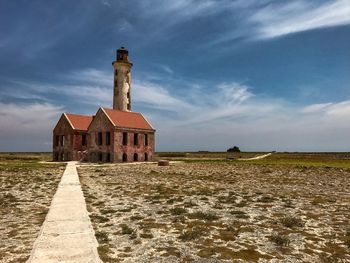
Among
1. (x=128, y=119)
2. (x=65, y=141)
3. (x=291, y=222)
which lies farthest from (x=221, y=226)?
(x=65, y=141)

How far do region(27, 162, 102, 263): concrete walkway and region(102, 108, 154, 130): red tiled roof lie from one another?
4168 centimetres

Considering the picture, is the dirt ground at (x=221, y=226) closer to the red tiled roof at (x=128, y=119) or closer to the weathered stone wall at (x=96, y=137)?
the weathered stone wall at (x=96, y=137)

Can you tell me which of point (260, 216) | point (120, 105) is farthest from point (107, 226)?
point (120, 105)

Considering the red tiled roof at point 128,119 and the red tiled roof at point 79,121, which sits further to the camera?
the red tiled roof at point 79,121

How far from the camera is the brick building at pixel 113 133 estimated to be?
5503 cm

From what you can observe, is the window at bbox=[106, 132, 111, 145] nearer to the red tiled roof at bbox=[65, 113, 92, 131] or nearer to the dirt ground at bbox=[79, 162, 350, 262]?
the red tiled roof at bbox=[65, 113, 92, 131]

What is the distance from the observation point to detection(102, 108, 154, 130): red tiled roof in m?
55.7

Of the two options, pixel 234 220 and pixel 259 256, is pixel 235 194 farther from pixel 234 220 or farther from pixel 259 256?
pixel 259 256

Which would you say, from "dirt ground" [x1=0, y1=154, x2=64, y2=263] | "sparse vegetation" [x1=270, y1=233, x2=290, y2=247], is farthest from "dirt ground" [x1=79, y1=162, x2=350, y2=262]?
"dirt ground" [x1=0, y1=154, x2=64, y2=263]

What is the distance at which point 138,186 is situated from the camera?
23.1 meters

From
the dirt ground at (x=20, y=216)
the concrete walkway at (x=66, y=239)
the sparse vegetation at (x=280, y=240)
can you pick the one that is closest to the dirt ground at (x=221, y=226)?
the sparse vegetation at (x=280, y=240)

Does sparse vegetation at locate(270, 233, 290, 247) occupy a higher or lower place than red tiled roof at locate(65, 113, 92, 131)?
lower

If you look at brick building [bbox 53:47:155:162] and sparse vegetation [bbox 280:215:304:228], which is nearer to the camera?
sparse vegetation [bbox 280:215:304:228]

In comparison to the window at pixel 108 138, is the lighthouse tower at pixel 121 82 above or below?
above
